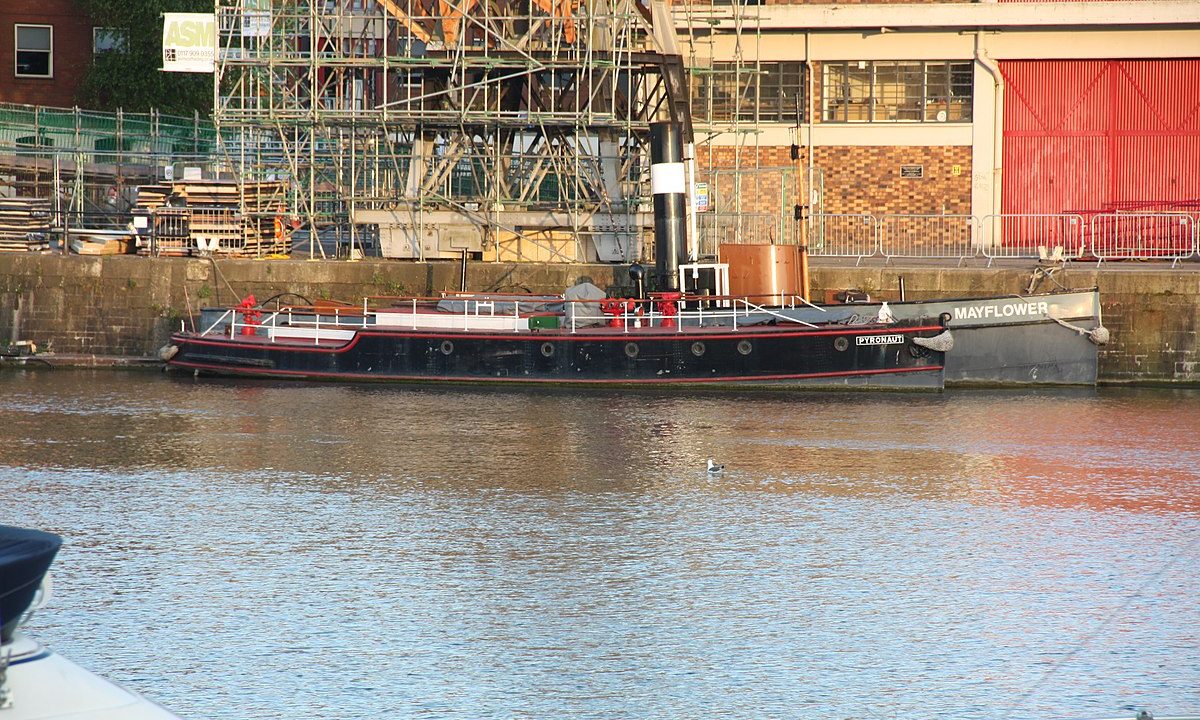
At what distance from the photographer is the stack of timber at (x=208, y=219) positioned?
30.1 m

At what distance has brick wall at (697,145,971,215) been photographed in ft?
115

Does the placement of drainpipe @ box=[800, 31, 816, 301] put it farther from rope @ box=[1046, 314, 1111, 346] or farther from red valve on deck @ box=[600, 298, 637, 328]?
rope @ box=[1046, 314, 1111, 346]

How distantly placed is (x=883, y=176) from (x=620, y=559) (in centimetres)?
2329

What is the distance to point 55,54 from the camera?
47.3 m

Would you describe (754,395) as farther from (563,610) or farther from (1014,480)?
(563,610)

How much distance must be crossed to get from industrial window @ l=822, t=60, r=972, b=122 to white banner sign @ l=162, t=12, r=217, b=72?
42.6 feet

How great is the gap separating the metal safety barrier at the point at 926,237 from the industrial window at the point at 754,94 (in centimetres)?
336

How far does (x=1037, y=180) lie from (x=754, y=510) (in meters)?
21.9

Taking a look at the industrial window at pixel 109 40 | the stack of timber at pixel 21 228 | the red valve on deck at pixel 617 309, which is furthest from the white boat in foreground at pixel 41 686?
the industrial window at pixel 109 40

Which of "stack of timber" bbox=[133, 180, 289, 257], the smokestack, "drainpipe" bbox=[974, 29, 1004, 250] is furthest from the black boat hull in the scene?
"drainpipe" bbox=[974, 29, 1004, 250]

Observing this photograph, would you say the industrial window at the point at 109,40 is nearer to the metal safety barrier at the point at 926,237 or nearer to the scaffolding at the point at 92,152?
the scaffolding at the point at 92,152

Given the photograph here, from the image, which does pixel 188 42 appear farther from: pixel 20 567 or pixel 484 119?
pixel 20 567

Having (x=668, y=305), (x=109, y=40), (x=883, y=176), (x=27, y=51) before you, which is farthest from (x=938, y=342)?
(x=27, y=51)

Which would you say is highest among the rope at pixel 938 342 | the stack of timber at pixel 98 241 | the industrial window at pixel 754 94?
the industrial window at pixel 754 94
